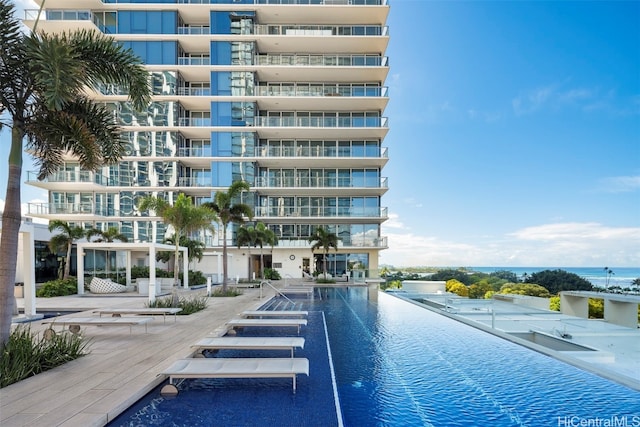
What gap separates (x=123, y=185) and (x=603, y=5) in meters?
35.4

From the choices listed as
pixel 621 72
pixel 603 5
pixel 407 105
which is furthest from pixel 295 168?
pixel 621 72

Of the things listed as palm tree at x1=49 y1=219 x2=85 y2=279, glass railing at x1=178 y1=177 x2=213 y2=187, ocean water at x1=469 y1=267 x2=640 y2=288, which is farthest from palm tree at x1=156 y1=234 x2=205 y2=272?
ocean water at x1=469 y1=267 x2=640 y2=288

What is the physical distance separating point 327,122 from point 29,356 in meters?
25.5

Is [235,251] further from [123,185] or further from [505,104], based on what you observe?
[505,104]

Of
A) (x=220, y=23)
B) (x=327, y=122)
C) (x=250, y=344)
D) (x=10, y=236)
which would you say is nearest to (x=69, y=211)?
(x=220, y=23)

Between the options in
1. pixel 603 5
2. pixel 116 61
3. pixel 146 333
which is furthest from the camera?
pixel 603 5

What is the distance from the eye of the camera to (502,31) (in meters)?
25.7

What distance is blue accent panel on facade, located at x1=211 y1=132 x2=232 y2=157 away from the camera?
92.2 ft

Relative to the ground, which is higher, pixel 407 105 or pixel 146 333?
pixel 407 105

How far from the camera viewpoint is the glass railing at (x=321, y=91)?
28.1m

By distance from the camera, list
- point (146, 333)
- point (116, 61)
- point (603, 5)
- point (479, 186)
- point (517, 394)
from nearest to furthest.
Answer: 1. point (517, 394)
2. point (116, 61)
3. point (146, 333)
4. point (603, 5)
5. point (479, 186)

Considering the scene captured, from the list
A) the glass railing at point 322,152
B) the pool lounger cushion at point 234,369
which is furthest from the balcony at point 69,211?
the pool lounger cushion at point 234,369

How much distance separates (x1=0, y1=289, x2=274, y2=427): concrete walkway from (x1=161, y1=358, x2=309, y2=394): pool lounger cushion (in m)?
0.35

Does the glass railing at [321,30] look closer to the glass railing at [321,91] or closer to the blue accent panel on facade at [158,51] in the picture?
the glass railing at [321,91]
